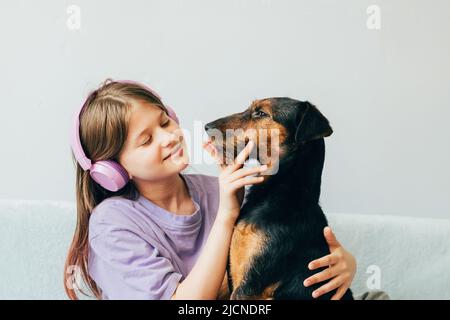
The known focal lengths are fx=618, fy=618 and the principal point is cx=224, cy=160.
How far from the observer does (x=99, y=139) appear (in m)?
1.10

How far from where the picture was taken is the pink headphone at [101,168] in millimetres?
1097

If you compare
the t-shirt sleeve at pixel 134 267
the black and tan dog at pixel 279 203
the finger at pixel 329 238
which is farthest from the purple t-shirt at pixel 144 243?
the finger at pixel 329 238

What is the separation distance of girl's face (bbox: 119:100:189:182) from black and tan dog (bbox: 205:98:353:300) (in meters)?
0.10

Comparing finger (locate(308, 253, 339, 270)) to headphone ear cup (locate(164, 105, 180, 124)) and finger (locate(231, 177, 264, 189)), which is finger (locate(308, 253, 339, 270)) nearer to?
finger (locate(231, 177, 264, 189))

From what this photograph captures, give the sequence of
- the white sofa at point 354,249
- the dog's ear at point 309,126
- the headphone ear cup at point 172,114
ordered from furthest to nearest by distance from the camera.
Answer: the white sofa at point 354,249, the headphone ear cup at point 172,114, the dog's ear at point 309,126

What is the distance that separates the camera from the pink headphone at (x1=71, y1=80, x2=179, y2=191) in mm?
1097

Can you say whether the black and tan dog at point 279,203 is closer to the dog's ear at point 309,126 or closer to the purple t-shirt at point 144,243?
the dog's ear at point 309,126

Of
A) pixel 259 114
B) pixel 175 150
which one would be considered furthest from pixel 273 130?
pixel 175 150

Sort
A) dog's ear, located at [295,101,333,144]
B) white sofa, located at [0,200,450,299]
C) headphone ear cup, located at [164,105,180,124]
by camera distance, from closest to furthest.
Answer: dog's ear, located at [295,101,333,144] → headphone ear cup, located at [164,105,180,124] → white sofa, located at [0,200,450,299]

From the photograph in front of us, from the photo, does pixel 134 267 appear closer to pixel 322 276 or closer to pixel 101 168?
pixel 101 168

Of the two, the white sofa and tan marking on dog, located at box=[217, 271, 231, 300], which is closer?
tan marking on dog, located at box=[217, 271, 231, 300]

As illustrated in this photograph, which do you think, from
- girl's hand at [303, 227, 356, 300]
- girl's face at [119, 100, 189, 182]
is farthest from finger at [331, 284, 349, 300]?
girl's face at [119, 100, 189, 182]

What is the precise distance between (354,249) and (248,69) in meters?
0.43
